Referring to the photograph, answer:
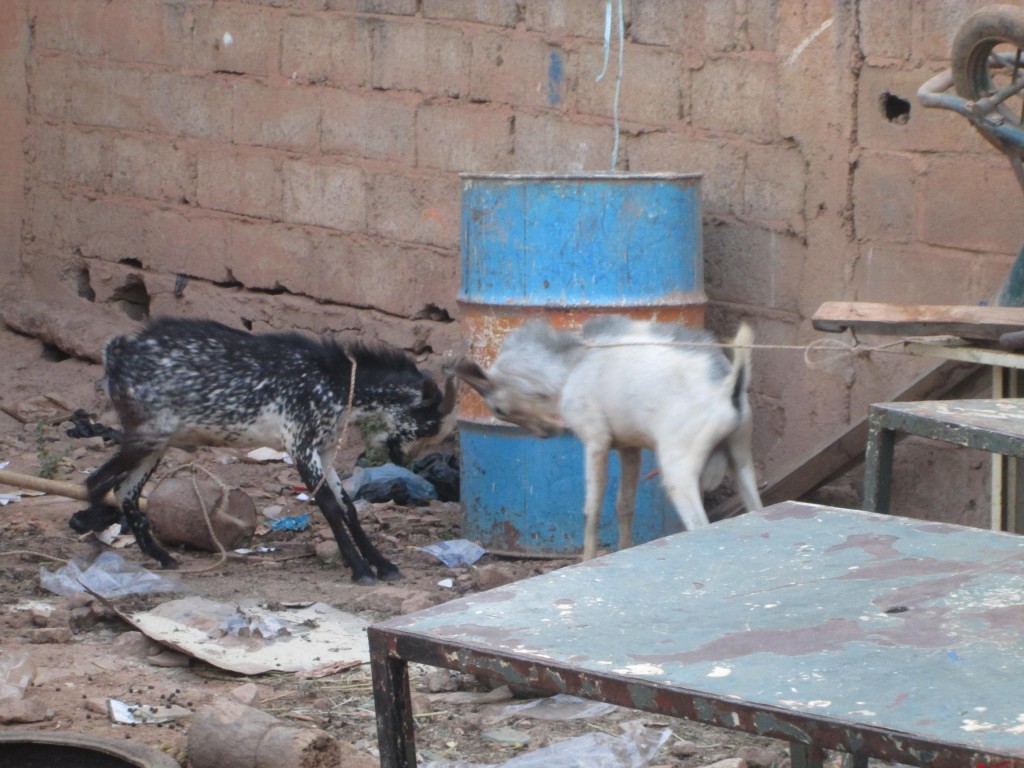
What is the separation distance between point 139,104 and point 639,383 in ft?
15.9

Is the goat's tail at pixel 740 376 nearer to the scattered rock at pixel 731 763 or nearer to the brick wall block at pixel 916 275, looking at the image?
the brick wall block at pixel 916 275

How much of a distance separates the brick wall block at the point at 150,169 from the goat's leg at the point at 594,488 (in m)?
4.01

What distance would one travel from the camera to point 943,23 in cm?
505

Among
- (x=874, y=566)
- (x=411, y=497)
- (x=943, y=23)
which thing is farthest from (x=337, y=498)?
(x=874, y=566)

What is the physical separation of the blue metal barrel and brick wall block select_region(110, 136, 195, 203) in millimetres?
3093

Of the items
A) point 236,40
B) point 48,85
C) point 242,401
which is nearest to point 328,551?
point 242,401

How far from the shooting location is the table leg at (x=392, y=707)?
1975 millimetres

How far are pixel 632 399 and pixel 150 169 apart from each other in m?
4.66

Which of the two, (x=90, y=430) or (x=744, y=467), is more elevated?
(x=744, y=467)

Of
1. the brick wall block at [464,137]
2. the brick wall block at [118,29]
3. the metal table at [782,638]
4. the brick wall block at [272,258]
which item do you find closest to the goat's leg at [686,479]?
the metal table at [782,638]

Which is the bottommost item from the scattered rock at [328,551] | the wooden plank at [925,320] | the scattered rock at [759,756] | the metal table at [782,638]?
the scattered rock at [328,551]

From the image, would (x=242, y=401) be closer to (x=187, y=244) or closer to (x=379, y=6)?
(x=379, y=6)

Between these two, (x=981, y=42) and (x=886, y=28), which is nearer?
(x=981, y=42)

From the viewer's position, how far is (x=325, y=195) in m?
7.50
